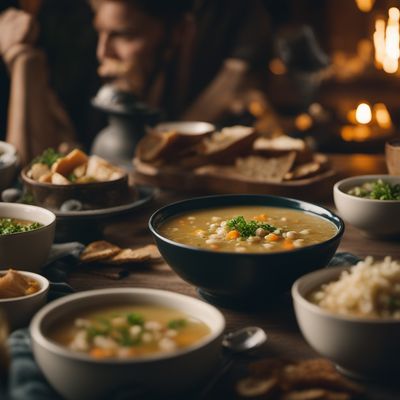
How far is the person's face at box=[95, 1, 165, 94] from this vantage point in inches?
180

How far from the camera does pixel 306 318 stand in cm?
154

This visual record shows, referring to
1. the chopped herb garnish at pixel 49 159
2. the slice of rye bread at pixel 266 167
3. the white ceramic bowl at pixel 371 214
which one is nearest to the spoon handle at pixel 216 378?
the white ceramic bowl at pixel 371 214

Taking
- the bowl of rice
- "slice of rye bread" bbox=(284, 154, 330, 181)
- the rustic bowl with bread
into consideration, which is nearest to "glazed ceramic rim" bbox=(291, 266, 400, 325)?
the bowl of rice

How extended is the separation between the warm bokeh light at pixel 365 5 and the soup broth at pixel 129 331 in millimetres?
7069

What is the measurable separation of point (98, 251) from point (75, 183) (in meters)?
0.34

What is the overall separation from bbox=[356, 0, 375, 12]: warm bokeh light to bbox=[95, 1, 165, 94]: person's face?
12.0 feet

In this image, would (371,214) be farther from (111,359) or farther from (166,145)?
(111,359)

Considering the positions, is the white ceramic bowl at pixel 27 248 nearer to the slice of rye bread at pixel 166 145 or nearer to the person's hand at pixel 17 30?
the slice of rye bread at pixel 166 145

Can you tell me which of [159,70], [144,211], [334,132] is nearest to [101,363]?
[144,211]

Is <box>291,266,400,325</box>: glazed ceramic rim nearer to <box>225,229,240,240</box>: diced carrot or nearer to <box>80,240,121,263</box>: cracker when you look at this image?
<box>225,229,240,240</box>: diced carrot

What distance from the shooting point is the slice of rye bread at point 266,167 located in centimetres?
304

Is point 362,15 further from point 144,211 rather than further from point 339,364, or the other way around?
point 339,364

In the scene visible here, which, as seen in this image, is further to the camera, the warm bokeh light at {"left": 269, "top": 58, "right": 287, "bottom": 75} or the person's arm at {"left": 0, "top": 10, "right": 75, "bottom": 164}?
the warm bokeh light at {"left": 269, "top": 58, "right": 287, "bottom": 75}

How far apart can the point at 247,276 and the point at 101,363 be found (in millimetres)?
556
